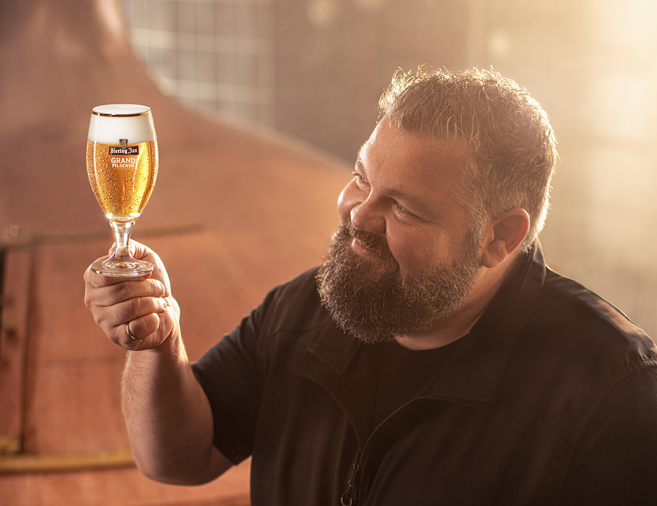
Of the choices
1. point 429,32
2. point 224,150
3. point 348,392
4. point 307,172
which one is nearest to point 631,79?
point 429,32

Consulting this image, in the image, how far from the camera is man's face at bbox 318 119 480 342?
0.90m

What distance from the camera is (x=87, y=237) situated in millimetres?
1501

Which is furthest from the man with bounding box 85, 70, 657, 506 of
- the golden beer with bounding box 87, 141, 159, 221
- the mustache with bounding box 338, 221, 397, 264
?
the golden beer with bounding box 87, 141, 159, 221

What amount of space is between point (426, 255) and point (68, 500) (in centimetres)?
83

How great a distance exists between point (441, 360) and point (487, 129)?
1.12 feet

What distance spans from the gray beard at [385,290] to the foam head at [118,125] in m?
0.35

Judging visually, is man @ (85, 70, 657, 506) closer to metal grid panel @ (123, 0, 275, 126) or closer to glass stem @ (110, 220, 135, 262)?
glass stem @ (110, 220, 135, 262)

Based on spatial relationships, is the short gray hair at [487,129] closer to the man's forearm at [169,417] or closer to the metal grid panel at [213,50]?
the man's forearm at [169,417]

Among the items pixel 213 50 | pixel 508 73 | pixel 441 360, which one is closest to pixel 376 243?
pixel 441 360


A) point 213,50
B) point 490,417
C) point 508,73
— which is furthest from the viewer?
point 213,50

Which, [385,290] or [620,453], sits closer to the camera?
[620,453]

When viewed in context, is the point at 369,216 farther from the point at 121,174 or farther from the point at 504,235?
the point at 121,174

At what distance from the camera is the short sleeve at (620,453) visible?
792 millimetres

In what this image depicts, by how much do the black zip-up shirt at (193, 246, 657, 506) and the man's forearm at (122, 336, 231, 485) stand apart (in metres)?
0.05
